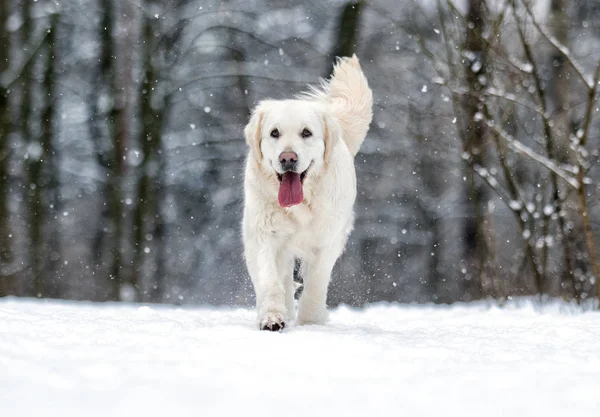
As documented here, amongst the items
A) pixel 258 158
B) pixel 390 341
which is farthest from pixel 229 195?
pixel 390 341

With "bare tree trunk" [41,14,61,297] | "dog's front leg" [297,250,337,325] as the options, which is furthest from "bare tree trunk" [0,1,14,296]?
"dog's front leg" [297,250,337,325]

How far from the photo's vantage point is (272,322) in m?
4.47

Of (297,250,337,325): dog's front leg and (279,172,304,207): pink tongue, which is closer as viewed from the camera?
(279,172,304,207): pink tongue

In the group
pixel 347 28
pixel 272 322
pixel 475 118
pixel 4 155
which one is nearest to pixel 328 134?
pixel 272 322

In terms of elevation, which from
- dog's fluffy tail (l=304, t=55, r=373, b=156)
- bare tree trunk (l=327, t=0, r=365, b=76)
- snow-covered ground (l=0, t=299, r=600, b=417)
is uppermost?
bare tree trunk (l=327, t=0, r=365, b=76)

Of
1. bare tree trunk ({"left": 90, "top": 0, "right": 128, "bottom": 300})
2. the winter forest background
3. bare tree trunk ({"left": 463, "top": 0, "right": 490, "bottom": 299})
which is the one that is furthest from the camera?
bare tree trunk ({"left": 90, "top": 0, "right": 128, "bottom": 300})

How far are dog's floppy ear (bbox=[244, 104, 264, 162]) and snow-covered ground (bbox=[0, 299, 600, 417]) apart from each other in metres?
1.35

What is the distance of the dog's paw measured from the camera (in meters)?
4.46

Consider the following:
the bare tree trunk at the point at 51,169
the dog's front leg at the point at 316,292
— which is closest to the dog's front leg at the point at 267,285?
the dog's front leg at the point at 316,292

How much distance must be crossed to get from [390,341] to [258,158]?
173 centimetres

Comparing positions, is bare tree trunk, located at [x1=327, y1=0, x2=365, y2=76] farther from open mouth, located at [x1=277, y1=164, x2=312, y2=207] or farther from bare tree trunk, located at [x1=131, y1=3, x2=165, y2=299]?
open mouth, located at [x1=277, y1=164, x2=312, y2=207]

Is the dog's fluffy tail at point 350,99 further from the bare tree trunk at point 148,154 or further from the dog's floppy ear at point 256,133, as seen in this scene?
the bare tree trunk at point 148,154

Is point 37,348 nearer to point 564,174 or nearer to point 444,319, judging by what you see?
point 444,319

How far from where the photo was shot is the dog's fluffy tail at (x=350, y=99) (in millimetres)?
6156
